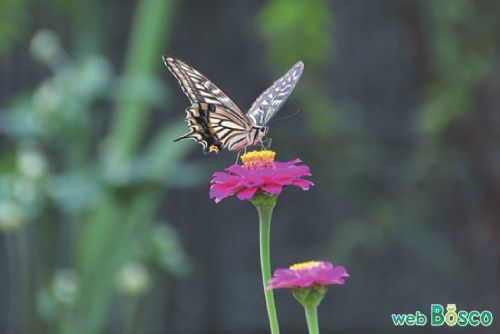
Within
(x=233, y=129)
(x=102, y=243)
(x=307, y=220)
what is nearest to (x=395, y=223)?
(x=307, y=220)

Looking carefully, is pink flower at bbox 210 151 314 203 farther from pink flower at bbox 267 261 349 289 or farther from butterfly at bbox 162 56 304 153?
butterfly at bbox 162 56 304 153

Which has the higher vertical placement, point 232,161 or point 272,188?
point 232,161

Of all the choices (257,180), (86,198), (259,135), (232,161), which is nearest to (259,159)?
(257,180)

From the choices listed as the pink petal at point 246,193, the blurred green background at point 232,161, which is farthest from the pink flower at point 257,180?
the blurred green background at point 232,161

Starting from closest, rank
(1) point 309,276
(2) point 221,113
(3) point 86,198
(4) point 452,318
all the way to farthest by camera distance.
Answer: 1. (1) point 309,276
2. (4) point 452,318
3. (2) point 221,113
4. (3) point 86,198

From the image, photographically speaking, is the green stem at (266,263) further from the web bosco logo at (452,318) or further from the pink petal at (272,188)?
the web bosco logo at (452,318)

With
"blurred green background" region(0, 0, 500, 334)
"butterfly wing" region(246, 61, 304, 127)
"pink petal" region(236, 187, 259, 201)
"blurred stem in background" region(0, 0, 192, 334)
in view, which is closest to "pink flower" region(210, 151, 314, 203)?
"pink petal" region(236, 187, 259, 201)

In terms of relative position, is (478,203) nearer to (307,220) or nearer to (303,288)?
(307,220)

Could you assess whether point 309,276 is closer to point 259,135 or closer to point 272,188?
point 272,188
